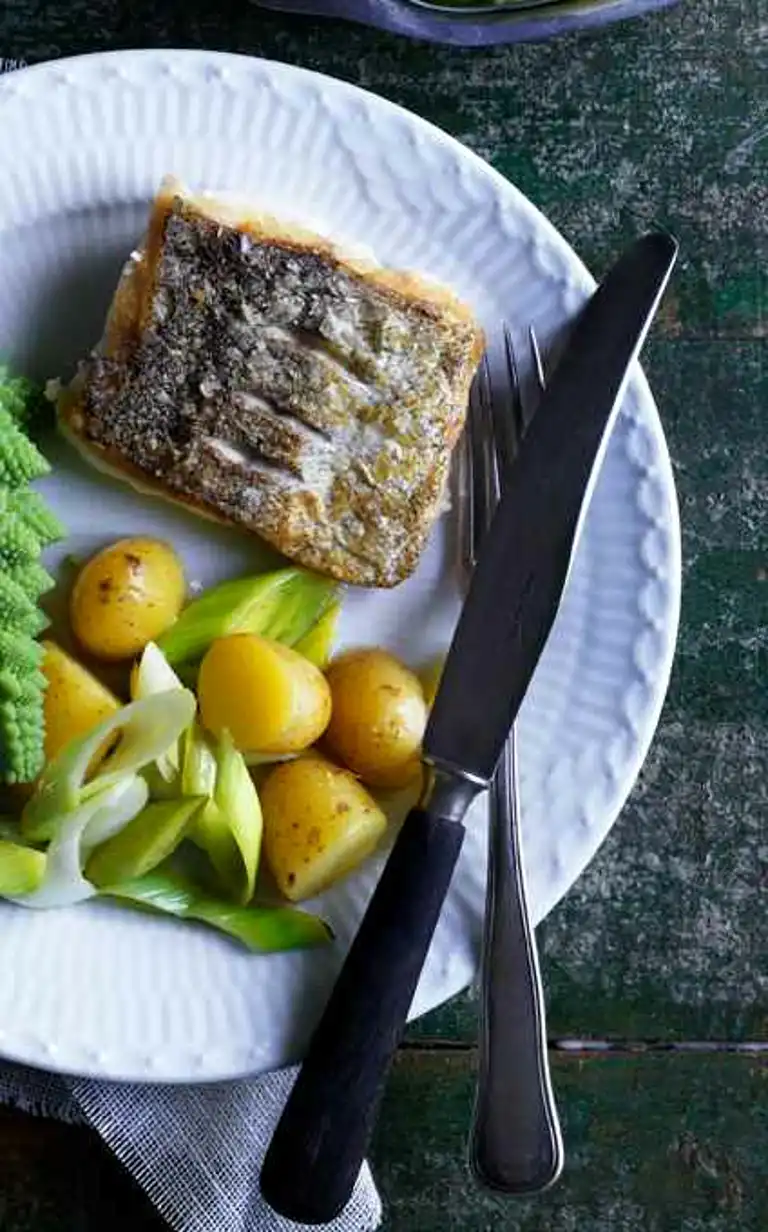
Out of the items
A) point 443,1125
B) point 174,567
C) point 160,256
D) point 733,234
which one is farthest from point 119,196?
point 443,1125

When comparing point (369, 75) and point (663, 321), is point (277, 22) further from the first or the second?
point (663, 321)

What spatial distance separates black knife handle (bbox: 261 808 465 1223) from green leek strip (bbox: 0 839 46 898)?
38cm

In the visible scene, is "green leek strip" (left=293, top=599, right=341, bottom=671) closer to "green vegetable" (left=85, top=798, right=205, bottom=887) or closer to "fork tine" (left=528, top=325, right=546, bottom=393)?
"green vegetable" (left=85, top=798, right=205, bottom=887)

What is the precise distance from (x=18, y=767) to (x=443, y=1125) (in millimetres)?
741

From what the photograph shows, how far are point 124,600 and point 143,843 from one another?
28 cm

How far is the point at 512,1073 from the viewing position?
69.5 inches

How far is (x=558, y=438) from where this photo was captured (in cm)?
177

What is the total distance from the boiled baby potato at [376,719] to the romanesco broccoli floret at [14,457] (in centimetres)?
42

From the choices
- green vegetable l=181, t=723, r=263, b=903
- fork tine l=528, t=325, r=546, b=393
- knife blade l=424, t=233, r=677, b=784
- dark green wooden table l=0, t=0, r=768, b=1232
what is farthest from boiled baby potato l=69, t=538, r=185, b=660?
dark green wooden table l=0, t=0, r=768, b=1232

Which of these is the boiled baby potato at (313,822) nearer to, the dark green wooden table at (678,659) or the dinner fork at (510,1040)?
the dinner fork at (510,1040)

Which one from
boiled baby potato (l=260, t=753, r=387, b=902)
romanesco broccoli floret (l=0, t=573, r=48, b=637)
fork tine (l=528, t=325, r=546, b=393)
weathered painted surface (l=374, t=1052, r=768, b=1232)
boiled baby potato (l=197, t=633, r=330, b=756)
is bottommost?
weathered painted surface (l=374, t=1052, r=768, b=1232)

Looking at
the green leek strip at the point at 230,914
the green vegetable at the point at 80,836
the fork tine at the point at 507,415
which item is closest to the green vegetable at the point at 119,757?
the green vegetable at the point at 80,836

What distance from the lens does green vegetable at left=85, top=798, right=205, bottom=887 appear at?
5.65 feet

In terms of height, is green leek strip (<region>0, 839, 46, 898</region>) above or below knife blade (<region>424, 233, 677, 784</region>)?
below
